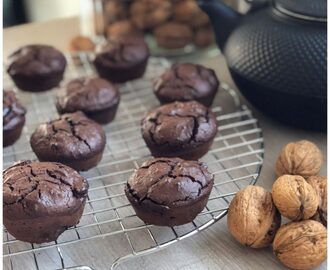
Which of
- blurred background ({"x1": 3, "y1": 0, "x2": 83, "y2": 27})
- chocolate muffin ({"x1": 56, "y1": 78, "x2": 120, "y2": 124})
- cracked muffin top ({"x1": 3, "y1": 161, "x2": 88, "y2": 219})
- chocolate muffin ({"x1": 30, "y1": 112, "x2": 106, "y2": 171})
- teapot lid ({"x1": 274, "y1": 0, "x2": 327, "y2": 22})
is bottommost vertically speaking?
blurred background ({"x1": 3, "y1": 0, "x2": 83, "y2": 27})

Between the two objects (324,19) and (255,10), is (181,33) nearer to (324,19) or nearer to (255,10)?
(255,10)

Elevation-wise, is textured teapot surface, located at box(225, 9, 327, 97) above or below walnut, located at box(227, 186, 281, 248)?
above

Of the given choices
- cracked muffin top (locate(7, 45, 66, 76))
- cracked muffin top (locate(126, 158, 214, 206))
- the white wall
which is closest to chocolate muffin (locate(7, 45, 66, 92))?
cracked muffin top (locate(7, 45, 66, 76))

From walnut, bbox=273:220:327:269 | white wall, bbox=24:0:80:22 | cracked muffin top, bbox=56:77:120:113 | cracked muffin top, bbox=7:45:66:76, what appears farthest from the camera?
white wall, bbox=24:0:80:22

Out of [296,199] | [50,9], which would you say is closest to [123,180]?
[296,199]

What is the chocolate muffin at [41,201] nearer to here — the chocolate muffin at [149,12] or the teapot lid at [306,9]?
the teapot lid at [306,9]

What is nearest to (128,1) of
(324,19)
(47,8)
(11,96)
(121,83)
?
(121,83)

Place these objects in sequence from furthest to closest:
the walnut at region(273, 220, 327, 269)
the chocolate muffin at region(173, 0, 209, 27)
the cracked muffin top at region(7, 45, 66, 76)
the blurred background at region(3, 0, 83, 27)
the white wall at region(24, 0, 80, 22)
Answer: the blurred background at region(3, 0, 83, 27), the white wall at region(24, 0, 80, 22), the chocolate muffin at region(173, 0, 209, 27), the cracked muffin top at region(7, 45, 66, 76), the walnut at region(273, 220, 327, 269)

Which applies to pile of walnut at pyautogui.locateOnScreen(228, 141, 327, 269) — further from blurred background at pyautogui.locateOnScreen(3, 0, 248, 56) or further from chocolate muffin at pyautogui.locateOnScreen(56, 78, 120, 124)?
blurred background at pyautogui.locateOnScreen(3, 0, 248, 56)
